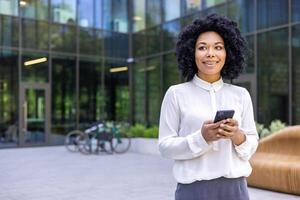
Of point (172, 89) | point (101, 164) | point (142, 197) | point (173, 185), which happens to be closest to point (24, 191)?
point (142, 197)

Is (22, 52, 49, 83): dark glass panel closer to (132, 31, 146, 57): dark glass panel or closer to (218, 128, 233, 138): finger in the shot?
(132, 31, 146, 57): dark glass panel

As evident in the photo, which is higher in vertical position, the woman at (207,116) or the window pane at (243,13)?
the window pane at (243,13)

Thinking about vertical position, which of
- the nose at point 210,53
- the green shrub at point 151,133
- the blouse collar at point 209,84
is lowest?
the green shrub at point 151,133

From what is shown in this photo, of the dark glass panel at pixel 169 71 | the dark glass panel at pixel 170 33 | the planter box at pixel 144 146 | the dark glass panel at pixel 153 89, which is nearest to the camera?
the planter box at pixel 144 146

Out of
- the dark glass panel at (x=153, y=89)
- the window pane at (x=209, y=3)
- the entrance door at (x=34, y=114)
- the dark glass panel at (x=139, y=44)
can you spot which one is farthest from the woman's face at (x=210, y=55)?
the dark glass panel at (x=139, y=44)

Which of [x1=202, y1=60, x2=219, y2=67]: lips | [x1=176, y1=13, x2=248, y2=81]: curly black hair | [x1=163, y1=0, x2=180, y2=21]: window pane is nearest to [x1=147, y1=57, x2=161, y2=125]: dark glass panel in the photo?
[x1=163, y1=0, x2=180, y2=21]: window pane

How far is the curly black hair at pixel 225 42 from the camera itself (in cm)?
192

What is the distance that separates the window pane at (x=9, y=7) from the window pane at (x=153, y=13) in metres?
5.85

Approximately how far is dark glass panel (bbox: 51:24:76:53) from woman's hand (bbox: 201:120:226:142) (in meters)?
16.3

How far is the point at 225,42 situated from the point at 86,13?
1709 centimetres

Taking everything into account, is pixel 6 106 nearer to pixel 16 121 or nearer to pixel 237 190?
pixel 16 121

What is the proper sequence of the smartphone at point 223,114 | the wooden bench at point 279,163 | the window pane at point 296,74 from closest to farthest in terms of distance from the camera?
the smartphone at point 223,114, the wooden bench at point 279,163, the window pane at point 296,74

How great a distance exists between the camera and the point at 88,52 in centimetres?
1827

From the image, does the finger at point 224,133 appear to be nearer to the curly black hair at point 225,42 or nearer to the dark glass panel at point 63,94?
the curly black hair at point 225,42
